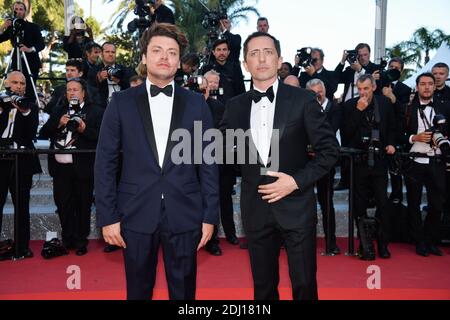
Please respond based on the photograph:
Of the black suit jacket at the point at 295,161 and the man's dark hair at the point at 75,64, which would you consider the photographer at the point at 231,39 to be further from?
the black suit jacket at the point at 295,161

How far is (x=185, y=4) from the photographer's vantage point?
3072 cm

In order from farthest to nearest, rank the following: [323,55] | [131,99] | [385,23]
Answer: [385,23], [323,55], [131,99]

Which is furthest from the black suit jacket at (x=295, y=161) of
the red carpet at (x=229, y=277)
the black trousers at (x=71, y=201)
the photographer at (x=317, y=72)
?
the photographer at (x=317, y=72)

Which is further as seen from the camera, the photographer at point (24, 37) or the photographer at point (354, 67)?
the photographer at point (24, 37)

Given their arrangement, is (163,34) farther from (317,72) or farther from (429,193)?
(317,72)

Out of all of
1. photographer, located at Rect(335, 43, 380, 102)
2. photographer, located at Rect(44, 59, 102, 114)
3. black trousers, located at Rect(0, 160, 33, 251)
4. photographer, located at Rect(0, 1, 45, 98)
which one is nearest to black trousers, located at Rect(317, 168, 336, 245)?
photographer, located at Rect(335, 43, 380, 102)

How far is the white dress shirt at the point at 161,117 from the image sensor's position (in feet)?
9.17

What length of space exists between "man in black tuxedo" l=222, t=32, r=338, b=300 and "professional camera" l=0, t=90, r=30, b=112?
3492 mm

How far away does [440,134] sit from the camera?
5594 millimetres

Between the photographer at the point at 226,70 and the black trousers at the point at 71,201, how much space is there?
2.26 m

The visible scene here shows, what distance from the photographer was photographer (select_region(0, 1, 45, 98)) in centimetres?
768

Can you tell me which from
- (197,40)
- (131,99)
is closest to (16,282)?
(131,99)
